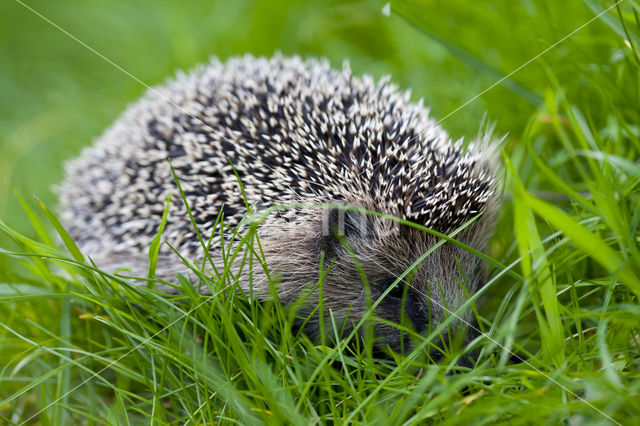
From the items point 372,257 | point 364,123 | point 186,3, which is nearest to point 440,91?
point 364,123

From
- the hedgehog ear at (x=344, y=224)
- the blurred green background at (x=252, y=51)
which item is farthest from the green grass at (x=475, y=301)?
the hedgehog ear at (x=344, y=224)

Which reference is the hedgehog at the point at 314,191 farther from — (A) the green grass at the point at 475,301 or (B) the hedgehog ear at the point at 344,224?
(A) the green grass at the point at 475,301

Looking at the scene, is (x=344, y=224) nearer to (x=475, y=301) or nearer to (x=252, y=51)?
(x=475, y=301)

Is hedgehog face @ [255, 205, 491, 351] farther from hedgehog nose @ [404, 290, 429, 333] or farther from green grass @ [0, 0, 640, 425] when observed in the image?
green grass @ [0, 0, 640, 425]

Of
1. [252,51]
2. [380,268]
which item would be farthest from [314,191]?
[252,51]

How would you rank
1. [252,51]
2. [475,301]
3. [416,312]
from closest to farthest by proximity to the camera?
[416,312]
[475,301]
[252,51]

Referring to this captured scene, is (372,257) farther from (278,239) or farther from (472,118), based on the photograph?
(472,118)

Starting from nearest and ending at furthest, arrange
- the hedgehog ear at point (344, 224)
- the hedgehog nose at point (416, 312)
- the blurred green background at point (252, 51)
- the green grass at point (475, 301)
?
the green grass at point (475, 301), the hedgehog nose at point (416, 312), the hedgehog ear at point (344, 224), the blurred green background at point (252, 51)

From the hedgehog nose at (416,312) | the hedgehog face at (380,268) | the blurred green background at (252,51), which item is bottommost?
the hedgehog nose at (416,312)
